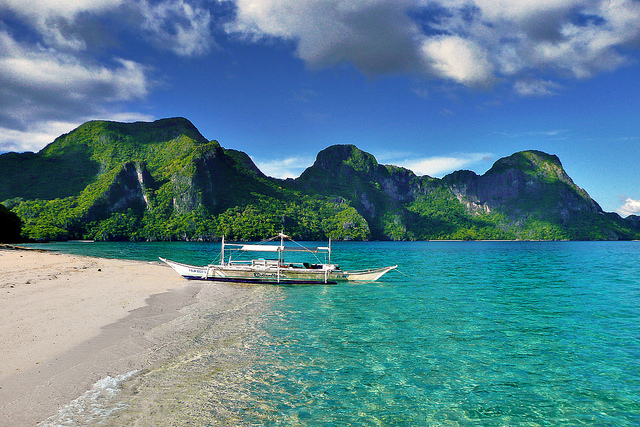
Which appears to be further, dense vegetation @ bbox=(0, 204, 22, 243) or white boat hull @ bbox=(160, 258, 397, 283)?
dense vegetation @ bbox=(0, 204, 22, 243)

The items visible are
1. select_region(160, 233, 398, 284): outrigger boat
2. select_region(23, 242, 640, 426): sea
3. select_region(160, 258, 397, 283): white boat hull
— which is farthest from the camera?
select_region(160, 258, 397, 283): white boat hull

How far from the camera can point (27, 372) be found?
376 inches

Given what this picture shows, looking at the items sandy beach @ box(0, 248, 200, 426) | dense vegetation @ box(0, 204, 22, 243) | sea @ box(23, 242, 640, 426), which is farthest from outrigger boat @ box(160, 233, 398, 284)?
dense vegetation @ box(0, 204, 22, 243)

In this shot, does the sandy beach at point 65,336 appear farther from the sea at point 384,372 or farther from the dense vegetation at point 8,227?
the dense vegetation at point 8,227

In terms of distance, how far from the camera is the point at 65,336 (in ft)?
42.5

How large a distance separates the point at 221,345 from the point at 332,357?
4.69 meters

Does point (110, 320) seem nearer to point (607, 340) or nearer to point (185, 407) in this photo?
point (185, 407)

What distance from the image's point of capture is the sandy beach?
854cm

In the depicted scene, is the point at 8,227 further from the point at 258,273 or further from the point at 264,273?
the point at 264,273

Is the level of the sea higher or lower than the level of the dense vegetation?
lower

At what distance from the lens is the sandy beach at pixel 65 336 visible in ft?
28.0

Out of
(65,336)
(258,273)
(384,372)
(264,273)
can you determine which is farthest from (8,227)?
(384,372)

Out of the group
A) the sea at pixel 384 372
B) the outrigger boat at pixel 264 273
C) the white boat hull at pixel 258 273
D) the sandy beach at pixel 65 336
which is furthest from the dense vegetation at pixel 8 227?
the sea at pixel 384 372

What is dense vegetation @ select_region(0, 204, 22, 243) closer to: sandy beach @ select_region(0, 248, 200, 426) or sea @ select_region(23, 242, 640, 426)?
sandy beach @ select_region(0, 248, 200, 426)
